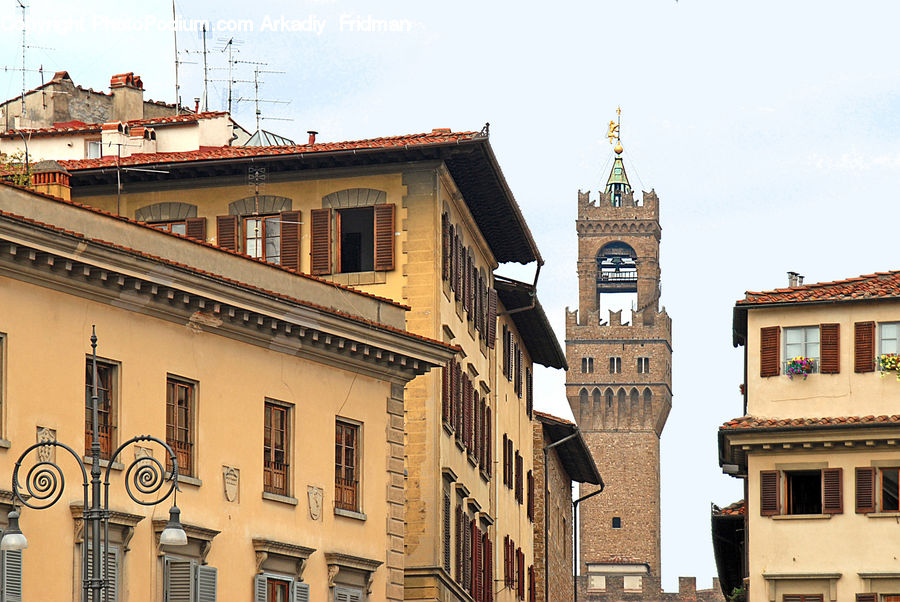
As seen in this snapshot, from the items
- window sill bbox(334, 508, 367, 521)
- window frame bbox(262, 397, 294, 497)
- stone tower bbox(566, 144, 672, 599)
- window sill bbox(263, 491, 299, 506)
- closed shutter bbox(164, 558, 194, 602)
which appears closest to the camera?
closed shutter bbox(164, 558, 194, 602)

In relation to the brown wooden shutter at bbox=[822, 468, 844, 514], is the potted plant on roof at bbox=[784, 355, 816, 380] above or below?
above

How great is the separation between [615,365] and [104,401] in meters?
135

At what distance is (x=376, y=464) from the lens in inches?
1474

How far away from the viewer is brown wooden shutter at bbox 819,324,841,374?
156 ft

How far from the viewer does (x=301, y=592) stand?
34969 millimetres

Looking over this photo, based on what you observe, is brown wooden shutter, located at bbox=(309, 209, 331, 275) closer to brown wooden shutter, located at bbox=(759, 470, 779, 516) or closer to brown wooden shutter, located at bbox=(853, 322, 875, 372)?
brown wooden shutter, located at bbox=(759, 470, 779, 516)

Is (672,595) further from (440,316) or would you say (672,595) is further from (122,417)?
(122,417)

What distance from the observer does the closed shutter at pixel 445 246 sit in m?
44.2

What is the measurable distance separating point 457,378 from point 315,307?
10700mm

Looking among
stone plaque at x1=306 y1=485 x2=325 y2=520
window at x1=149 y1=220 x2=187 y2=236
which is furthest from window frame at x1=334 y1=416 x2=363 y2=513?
window at x1=149 y1=220 x2=187 y2=236

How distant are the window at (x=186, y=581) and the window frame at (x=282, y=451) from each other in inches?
96.0

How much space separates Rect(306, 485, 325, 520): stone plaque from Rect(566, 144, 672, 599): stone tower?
122 metres

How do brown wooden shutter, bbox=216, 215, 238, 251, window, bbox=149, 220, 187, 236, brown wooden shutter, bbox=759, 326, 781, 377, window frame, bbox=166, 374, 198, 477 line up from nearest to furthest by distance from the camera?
window frame, bbox=166, 374, 198, 477, brown wooden shutter, bbox=216, 215, 238, 251, window, bbox=149, 220, 187, 236, brown wooden shutter, bbox=759, 326, 781, 377

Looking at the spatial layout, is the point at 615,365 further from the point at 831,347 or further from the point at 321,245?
the point at 321,245
